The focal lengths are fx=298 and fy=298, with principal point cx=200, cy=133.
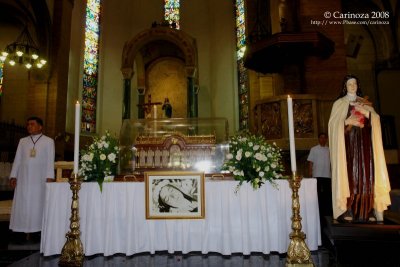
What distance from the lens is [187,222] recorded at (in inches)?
137

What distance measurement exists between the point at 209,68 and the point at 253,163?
1449cm

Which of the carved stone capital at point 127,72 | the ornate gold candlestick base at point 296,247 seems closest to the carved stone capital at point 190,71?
the carved stone capital at point 127,72

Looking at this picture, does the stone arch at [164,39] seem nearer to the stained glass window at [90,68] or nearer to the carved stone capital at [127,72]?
the carved stone capital at [127,72]

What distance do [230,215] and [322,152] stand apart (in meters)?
3.86

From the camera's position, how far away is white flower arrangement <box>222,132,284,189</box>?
339 centimetres

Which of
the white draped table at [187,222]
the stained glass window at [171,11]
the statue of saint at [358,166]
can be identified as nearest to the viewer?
the statue of saint at [358,166]

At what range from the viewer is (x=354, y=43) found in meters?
12.9

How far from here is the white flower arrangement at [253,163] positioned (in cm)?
339

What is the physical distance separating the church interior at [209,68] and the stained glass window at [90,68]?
0.06m

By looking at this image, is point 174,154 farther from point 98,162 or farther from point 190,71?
point 190,71

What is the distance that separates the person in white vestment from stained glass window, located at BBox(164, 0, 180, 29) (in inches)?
587

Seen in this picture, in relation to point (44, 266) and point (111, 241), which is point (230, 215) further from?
point (44, 266)

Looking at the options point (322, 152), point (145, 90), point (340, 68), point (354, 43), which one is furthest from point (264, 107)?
point (145, 90)

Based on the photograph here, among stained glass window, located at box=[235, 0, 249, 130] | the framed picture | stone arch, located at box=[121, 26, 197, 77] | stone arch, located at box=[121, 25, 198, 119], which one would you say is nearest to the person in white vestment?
the framed picture
